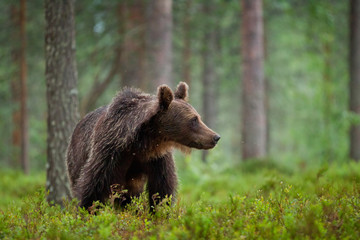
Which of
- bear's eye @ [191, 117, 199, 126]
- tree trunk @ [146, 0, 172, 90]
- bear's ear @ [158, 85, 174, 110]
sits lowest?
bear's eye @ [191, 117, 199, 126]

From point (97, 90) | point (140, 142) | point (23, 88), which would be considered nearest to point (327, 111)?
point (97, 90)

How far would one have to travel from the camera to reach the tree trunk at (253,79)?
13.8 m

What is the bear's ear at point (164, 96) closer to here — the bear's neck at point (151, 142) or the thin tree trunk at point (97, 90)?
the bear's neck at point (151, 142)

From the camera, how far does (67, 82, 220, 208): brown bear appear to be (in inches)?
221

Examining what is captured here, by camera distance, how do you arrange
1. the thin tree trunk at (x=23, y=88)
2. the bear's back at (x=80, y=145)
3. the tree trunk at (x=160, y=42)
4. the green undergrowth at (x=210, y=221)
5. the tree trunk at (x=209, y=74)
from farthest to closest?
the tree trunk at (x=209, y=74) < the thin tree trunk at (x=23, y=88) < the tree trunk at (x=160, y=42) < the bear's back at (x=80, y=145) < the green undergrowth at (x=210, y=221)

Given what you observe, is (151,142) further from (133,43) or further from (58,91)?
(133,43)

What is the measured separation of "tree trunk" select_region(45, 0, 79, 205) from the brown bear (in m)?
1.84

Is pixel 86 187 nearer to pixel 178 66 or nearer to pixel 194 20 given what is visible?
pixel 194 20

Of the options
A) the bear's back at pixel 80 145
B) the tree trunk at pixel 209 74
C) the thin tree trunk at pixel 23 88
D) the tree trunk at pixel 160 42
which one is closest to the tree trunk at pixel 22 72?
the thin tree trunk at pixel 23 88

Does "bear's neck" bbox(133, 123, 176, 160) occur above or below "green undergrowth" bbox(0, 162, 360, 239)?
above

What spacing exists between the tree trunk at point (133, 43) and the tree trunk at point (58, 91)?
22.3 ft

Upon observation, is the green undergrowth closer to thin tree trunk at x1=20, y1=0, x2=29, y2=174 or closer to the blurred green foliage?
the blurred green foliage

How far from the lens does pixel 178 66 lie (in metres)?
22.3

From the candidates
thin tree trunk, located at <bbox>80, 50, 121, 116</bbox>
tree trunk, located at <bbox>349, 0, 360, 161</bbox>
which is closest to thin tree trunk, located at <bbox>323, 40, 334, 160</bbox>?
tree trunk, located at <bbox>349, 0, 360, 161</bbox>
